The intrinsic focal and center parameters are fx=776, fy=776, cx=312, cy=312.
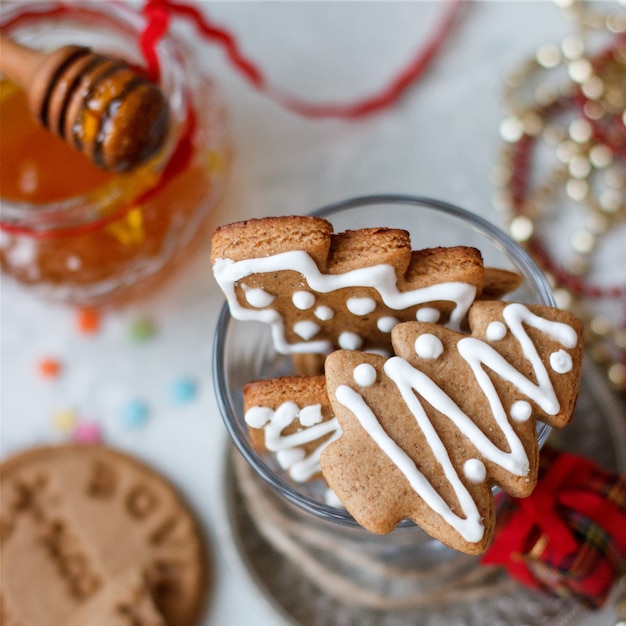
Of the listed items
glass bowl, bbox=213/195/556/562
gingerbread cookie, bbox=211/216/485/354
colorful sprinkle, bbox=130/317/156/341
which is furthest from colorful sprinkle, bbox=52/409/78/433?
gingerbread cookie, bbox=211/216/485/354

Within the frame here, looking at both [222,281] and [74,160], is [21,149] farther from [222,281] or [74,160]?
[222,281]

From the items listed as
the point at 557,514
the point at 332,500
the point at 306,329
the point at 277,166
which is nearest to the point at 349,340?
the point at 306,329

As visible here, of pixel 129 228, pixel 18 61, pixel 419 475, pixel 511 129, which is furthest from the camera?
pixel 511 129

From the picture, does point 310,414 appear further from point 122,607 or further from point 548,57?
point 548,57

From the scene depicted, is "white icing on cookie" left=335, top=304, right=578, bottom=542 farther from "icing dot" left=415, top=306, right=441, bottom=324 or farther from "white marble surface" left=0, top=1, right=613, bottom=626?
"white marble surface" left=0, top=1, right=613, bottom=626

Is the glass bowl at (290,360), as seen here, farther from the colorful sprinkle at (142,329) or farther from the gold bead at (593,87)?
the gold bead at (593,87)

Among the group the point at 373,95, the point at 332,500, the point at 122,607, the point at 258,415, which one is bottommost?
the point at 122,607

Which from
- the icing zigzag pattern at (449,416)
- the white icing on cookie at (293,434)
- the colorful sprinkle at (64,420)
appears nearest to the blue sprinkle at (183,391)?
the colorful sprinkle at (64,420)
